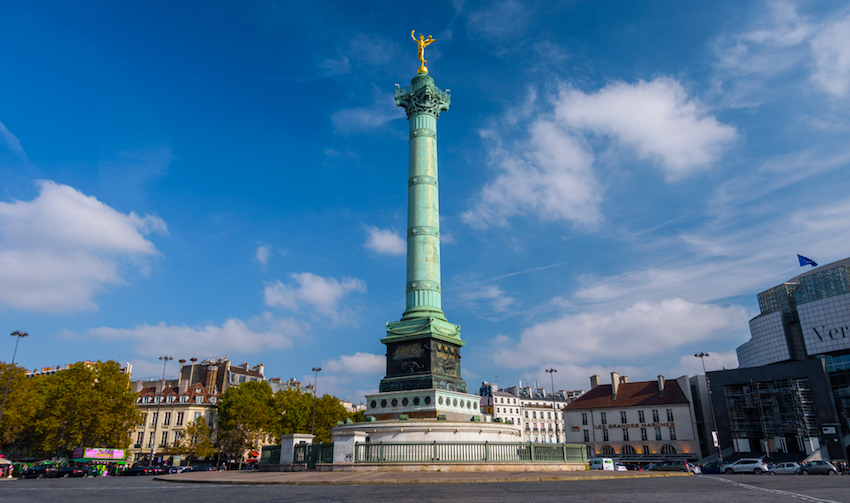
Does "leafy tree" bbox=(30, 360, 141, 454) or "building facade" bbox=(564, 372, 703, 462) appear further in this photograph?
"building facade" bbox=(564, 372, 703, 462)

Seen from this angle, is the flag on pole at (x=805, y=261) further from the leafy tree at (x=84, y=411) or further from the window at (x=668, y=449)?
the leafy tree at (x=84, y=411)

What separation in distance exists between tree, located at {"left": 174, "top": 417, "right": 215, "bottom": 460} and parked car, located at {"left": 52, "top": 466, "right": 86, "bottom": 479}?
842 inches

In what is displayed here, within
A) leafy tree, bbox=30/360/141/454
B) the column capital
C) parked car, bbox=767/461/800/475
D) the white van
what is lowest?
parked car, bbox=767/461/800/475

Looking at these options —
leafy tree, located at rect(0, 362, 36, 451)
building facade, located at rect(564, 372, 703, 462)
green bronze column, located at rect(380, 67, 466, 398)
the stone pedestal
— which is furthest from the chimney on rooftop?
leafy tree, located at rect(0, 362, 36, 451)

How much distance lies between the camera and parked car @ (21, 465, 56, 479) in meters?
34.7

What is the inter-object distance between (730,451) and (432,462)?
164ft

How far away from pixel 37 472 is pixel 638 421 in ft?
195

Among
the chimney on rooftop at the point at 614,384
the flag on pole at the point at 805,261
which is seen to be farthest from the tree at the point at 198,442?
the flag on pole at the point at 805,261

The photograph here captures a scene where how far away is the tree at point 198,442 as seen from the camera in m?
58.8

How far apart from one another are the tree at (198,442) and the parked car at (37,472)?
24.2 m

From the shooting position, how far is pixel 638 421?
63938mm

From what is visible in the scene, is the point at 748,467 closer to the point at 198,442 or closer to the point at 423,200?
the point at 423,200

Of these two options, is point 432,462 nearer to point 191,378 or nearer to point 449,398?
point 449,398

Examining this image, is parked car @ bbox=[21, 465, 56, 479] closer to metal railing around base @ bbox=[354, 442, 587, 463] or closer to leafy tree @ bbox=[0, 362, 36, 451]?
leafy tree @ bbox=[0, 362, 36, 451]
